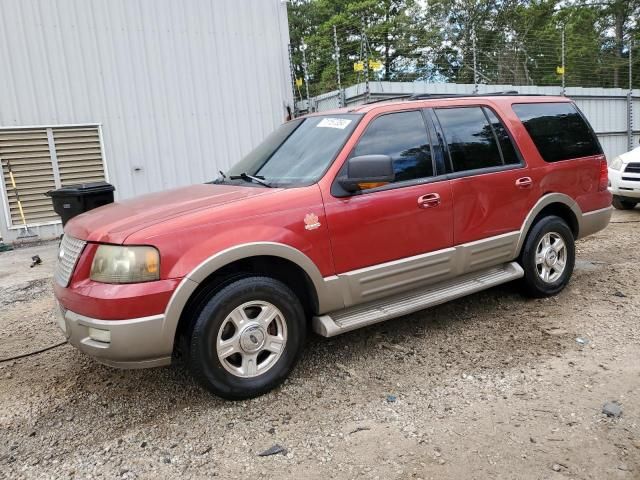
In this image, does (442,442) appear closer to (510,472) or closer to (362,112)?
(510,472)

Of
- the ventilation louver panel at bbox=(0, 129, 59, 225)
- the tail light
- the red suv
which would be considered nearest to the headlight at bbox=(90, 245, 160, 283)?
the red suv

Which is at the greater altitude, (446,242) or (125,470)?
(446,242)

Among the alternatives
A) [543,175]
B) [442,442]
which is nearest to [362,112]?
[543,175]

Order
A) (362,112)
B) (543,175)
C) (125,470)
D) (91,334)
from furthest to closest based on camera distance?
1. (543,175)
2. (362,112)
3. (91,334)
4. (125,470)

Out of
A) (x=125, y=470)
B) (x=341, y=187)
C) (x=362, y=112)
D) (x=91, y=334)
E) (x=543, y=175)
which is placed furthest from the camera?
(x=543, y=175)

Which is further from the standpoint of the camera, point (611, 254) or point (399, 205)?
point (611, 254)

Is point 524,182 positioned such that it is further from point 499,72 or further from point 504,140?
point 499,72

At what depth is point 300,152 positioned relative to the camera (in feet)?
13.0

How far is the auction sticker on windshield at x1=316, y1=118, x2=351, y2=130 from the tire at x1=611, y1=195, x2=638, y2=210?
7489 millimetres

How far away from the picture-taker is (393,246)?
12.4 ft

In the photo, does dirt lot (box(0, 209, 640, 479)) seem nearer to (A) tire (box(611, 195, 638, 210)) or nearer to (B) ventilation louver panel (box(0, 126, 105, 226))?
(A) tire (box(611, 195, 638, 210))

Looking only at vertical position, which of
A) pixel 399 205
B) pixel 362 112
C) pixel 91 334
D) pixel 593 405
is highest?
pixel 362 112

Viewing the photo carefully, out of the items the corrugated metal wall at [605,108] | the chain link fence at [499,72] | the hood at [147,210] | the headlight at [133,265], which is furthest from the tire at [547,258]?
the corrugated metal wall at [605,108]

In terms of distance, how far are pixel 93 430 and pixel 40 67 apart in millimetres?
8720
